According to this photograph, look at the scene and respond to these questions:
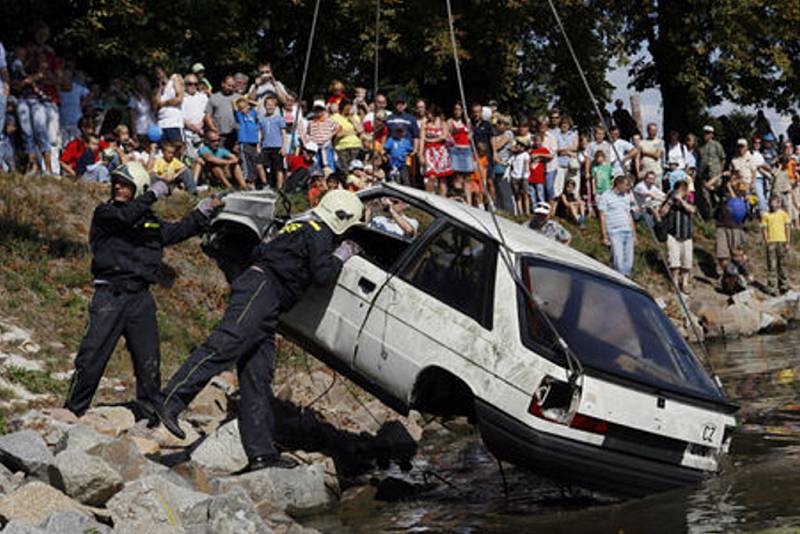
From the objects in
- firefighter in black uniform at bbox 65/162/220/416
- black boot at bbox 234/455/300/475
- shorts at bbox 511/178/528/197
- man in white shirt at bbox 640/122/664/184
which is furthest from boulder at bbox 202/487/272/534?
man in white shirt at bbox 640/122/664/184

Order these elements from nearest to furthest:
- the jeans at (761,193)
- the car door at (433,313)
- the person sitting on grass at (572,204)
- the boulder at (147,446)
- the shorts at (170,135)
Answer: the car door at (433,313)
the boulder at (147,446)
the shorts at (170,135)
the person sitting on grass at (572,204)
the jeans at (761,193)

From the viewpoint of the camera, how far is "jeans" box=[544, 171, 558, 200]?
77.0 ft

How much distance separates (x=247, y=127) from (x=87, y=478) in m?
11.3

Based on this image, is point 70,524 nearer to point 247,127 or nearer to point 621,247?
point 247,127

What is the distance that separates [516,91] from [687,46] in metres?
4.47

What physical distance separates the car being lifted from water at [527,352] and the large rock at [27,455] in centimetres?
242

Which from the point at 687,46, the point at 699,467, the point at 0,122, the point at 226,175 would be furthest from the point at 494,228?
the point at 687,46

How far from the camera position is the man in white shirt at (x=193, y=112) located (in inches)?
766

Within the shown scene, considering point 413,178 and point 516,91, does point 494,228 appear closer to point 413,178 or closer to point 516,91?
point 413,178

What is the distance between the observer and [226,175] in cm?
1973

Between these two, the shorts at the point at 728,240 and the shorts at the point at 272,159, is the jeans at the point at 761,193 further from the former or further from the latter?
the shorts at the point at 272,159

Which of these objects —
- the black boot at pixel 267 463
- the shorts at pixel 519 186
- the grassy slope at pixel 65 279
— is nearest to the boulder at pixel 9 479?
the black boot at pixel 267 463

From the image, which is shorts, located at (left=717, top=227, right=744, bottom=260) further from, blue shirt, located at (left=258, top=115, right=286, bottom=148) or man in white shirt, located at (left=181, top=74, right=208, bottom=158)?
man in white shirt, located at (left=181, top=74, right=208, bottom=158)

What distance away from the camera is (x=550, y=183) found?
23562mm
